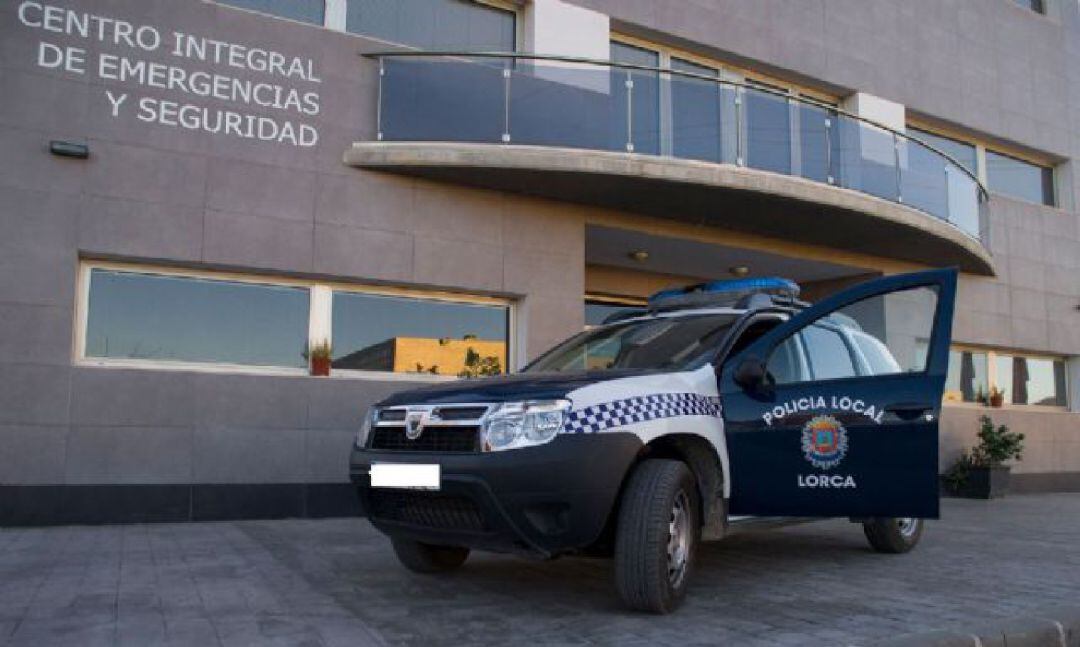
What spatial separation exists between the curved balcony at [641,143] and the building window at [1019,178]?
5.78 metres

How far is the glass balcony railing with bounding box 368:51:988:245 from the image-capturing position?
10.1 m

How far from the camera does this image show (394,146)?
→ 9906 mm

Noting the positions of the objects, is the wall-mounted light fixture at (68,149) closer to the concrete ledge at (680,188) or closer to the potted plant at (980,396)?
the concrete ledge at (680,188)

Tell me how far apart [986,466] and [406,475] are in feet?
41.1

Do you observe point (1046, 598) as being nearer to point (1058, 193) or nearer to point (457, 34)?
point (457, 34)

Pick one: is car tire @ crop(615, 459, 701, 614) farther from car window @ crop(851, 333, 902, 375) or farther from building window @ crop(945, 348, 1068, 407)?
A: building window @ crop(945, 348, 1068, 407)

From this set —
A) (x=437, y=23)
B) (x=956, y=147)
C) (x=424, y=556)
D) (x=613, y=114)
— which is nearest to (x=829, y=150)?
(x=613, y=114)

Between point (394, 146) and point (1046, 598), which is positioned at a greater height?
point (394, 146)

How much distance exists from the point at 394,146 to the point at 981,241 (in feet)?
33.0

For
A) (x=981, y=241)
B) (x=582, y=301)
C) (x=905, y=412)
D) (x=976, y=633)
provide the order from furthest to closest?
1. (x=981, y=241)
2. (x=582, y=301)
3. (x=905, y=412)
4. (x=976, y=633)

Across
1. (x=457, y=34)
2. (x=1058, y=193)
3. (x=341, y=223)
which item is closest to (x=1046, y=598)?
(x=341, y=223)

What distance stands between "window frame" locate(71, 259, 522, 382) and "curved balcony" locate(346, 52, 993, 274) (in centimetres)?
143

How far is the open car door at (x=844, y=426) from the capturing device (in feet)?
16.5

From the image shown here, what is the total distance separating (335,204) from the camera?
9.78 m
